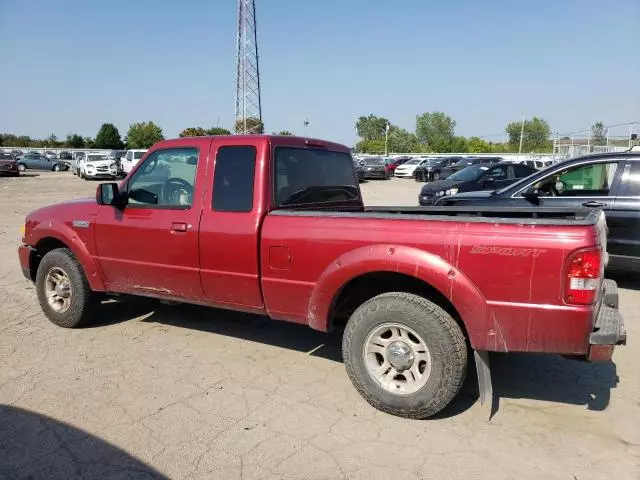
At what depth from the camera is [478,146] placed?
84.9m

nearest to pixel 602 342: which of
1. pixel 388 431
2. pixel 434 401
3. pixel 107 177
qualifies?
pixel 434 401

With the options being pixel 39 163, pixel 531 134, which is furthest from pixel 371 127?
pixel 39 163

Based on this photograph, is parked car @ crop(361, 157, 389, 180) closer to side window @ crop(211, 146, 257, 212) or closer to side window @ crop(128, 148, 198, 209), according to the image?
side window @ crop(128, 148, 198, 209)

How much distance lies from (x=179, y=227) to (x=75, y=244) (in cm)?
137

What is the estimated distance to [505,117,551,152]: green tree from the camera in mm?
96938

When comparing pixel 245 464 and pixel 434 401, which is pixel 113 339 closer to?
pixel 245 464

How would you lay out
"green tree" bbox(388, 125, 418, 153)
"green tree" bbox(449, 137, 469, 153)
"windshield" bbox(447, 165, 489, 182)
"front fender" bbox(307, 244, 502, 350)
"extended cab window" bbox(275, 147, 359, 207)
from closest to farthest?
"front fender" bbox(307, 244, 502, 350) < "extended cab window" bbox(275, 147, 359, 207) < "windshield" bbox(447, 165, 489, 182) < "green tree" bbox(449, 137, 469, 153) < "green tree" bbox(388, 125, 418, 153)

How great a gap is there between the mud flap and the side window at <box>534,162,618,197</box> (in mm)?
4351

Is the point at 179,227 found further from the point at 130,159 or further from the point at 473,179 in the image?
the point at 130,159

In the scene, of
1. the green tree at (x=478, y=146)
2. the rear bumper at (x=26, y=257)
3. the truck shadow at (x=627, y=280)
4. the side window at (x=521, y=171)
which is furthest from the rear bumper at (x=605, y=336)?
the green tree at (x=478, y=146)

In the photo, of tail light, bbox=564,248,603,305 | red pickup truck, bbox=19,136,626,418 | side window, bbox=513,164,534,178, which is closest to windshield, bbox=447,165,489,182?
side window, bbox=513,164,534,178

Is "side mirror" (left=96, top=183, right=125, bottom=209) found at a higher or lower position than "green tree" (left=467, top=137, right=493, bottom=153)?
lower

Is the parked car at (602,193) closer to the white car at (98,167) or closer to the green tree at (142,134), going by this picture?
the white car at (98,167)

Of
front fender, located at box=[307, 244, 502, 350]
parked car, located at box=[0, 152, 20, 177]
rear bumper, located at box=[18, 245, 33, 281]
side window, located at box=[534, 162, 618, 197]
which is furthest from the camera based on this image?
parked car, located at box=[0, 152, 20, 177]
